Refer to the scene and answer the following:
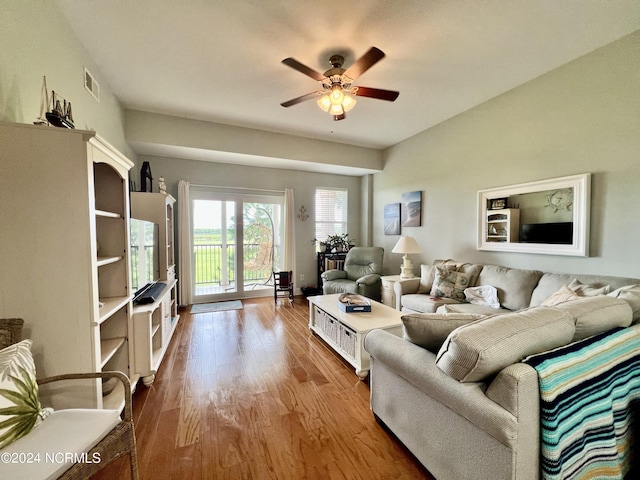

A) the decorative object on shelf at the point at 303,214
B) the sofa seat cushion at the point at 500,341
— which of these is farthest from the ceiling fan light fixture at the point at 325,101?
the decorative object on shelf at the point at 303,214

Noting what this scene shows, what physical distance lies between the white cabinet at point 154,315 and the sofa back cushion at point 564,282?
350cm

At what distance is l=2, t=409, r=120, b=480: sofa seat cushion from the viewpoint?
866 millimetres

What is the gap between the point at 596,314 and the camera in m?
1.27

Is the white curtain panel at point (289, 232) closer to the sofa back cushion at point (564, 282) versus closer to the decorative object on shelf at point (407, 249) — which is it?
the decorative object on shelf at point (407, 249)

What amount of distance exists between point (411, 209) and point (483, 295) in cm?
201

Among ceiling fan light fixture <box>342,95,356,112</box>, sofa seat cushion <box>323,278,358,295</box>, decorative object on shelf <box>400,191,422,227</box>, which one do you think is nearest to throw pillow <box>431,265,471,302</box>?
sofa seat cushion <box>323,278,358,295</box>

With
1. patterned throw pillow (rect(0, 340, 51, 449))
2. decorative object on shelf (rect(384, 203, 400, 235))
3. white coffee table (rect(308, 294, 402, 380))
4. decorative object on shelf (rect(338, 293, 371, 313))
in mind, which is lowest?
white coffee table (rect(308, 294, 402, 380))

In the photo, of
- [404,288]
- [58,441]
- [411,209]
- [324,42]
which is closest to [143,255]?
[58,441]

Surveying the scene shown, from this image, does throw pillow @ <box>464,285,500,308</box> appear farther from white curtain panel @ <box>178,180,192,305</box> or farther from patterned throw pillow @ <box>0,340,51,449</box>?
white curtain panel @ <box>178,180,192,305</box>

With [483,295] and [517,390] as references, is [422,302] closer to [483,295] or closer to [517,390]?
[483,295]

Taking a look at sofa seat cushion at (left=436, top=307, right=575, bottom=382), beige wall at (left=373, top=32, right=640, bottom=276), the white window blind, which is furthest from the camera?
the white window blind

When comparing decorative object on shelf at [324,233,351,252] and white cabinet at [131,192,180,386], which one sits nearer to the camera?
white cabinet at [131,192,180,386]

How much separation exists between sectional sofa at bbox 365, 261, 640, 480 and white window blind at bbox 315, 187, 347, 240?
398 centimetres

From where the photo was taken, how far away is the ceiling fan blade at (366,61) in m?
1.82
